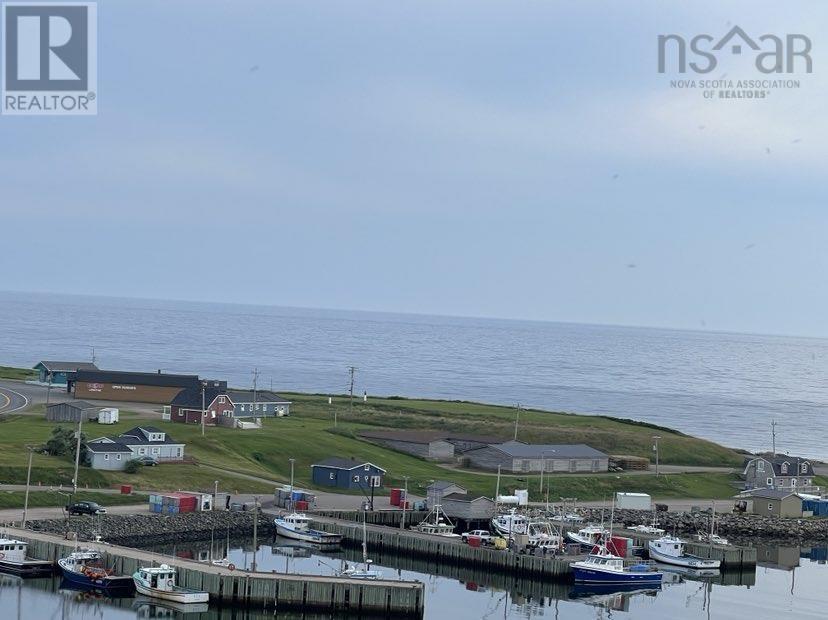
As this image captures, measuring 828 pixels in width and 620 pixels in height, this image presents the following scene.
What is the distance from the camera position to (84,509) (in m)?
78.2

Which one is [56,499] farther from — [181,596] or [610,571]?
[610,571]

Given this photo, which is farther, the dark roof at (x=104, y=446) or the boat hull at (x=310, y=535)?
the dark roof at (x=104, y=446)

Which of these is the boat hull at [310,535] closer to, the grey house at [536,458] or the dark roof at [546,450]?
the grey house at [536,458]

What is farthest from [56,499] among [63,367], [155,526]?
[63,367]

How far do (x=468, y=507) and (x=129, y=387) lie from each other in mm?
56410

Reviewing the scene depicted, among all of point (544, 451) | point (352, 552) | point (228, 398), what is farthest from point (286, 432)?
point (352, 552)

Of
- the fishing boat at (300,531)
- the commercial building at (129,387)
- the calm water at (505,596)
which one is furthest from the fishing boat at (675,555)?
the commercial building at (129,387)

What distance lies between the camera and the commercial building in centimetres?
13400

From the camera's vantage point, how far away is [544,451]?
11488cm

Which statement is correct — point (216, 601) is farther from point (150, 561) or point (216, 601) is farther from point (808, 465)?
point (808, 465)

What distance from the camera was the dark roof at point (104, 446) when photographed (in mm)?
91250

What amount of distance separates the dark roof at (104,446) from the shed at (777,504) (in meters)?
53.3

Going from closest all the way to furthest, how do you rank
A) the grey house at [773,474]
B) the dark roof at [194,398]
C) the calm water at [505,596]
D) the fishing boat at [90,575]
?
1. the calm water at [505,596]
2. the fishing boat at [90,575]
3. the grey house at [773,474]
4. the dark roof at [194,398]

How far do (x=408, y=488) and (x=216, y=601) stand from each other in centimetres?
3794
